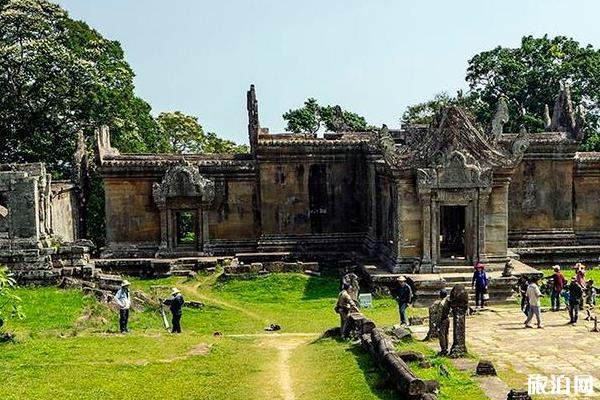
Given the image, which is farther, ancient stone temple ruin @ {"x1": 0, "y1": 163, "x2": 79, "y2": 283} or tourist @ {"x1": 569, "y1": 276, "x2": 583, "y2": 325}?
ancient stone temple ruin @ {"x1": 0, "y1": 163, "x2": 79, "y2": 283}

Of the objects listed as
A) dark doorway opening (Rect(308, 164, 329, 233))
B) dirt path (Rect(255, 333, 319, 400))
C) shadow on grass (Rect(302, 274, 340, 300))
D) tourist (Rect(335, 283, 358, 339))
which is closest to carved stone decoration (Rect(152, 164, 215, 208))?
dark doorway opening (Rect(308, 164, 329, 233))

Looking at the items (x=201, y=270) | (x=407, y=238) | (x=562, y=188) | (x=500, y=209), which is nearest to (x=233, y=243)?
(x=201, y=270)

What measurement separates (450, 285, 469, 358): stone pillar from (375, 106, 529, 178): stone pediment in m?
10.4

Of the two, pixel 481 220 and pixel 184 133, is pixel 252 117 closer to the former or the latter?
pixel 481 220

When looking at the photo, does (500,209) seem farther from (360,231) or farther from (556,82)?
(556,82)

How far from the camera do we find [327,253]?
32781mm

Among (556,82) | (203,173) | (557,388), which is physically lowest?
(557,388)

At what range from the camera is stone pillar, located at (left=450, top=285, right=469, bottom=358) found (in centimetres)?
1670

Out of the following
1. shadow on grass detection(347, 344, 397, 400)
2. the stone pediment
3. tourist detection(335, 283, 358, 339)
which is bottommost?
shadow on grass detection(347, 344, 397, 400)

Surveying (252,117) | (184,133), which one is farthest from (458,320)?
(184,133)

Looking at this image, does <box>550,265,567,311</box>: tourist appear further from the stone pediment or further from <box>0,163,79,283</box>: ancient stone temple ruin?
<box>0,163,79,283</box>: ancient stone temple ruin

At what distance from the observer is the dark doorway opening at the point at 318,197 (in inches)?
1328

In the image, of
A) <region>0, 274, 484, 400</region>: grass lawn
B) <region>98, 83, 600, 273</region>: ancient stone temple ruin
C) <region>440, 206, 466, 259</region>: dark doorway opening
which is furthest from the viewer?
<region>98, 83, 600, 273</region>: ancient stone temple ruin

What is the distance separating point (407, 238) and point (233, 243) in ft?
30.0
